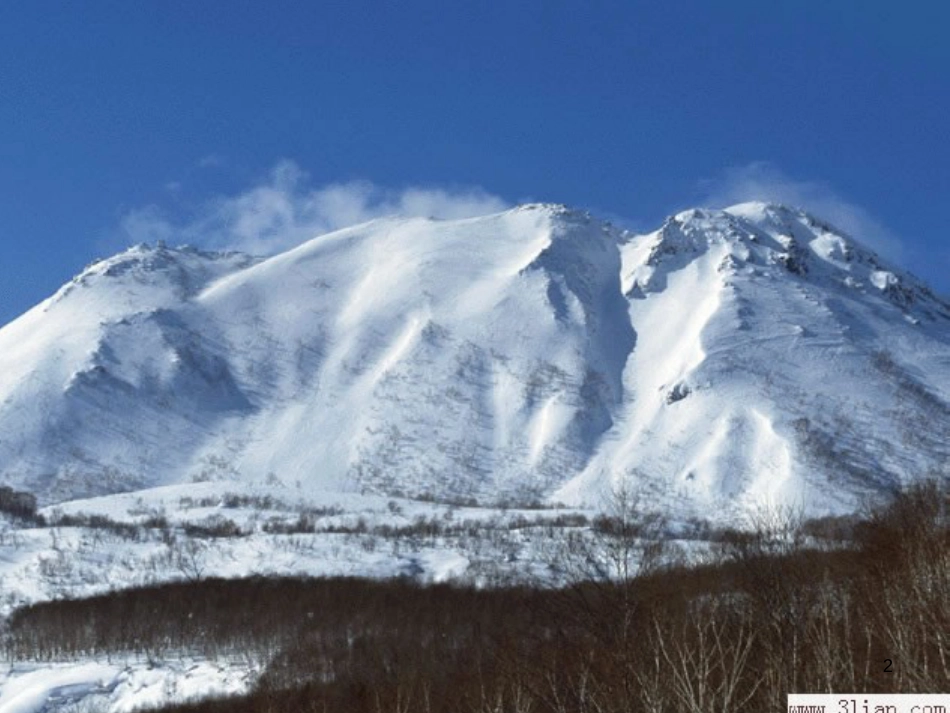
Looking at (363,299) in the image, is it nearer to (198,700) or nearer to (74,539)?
(74,539)

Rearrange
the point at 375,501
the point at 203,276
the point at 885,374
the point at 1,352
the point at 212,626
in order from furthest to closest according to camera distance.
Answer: the point at 203,276 < the point at 1,352 < the point at 885,374 < the point at 375,501 < the point at 212,626

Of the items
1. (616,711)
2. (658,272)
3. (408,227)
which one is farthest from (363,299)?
(616,711)

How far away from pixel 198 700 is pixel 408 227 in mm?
134089

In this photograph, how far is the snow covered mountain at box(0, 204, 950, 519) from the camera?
433 feet

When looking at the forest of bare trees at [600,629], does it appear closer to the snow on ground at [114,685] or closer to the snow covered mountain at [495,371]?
the snow on ground at [114,685]

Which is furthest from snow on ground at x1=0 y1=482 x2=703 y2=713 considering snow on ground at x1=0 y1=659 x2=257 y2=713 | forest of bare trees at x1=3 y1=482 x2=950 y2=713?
forest of bare trees at x1=3 y1=482 x2=950 y2=713

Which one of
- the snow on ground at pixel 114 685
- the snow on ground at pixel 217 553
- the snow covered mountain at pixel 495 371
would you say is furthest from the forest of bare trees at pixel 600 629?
the snow covered mountain at pixel 495 371

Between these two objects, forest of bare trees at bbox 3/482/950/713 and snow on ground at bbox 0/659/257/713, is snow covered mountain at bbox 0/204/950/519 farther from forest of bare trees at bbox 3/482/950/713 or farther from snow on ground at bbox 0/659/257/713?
snow on ground at bbox 0/659/257/713

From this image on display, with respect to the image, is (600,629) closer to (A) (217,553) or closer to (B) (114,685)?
(B) (114,685)

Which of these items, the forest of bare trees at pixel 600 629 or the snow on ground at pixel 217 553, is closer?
the forest of bare trees at pixel 600 629

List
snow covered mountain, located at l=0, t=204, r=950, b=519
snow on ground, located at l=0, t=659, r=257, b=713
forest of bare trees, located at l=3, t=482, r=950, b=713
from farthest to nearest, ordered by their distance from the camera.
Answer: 1. snow covered mountain, located at l=0, t=204, r=950, b=519
2. snow on ground, located at l=0, t=659, r=257, b=713
3. forest of bare trees, located at l=3, t=482, r=950, b=713

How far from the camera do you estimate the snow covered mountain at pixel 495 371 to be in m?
132

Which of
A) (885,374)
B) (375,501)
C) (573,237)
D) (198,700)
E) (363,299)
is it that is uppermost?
(573,237)

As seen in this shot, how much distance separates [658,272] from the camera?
179 m
